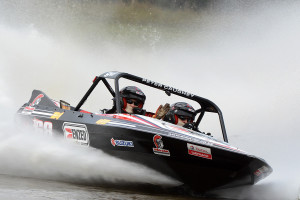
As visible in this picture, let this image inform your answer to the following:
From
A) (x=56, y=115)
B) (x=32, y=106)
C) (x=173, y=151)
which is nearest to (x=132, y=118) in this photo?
(x=173, y=151)

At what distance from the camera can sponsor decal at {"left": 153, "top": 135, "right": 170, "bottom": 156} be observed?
6527mm

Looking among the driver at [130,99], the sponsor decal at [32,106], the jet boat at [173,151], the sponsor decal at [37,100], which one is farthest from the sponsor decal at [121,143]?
the sponsor decal at [37,100]

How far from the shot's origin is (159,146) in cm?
656

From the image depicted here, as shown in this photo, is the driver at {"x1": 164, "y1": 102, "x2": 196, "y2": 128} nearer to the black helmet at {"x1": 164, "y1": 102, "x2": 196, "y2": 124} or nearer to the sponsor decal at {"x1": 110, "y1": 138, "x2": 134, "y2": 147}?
the black helmet at {"x1": 164, "y1": 102, "x2": 196, "y2": 124}

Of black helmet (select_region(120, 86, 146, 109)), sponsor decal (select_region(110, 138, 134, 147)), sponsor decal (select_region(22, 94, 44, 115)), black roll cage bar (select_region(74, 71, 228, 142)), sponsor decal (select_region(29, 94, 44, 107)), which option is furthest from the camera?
sponsor decal (select_region(29, 94, 44, 107))

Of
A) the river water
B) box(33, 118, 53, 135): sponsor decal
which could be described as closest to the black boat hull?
the river water

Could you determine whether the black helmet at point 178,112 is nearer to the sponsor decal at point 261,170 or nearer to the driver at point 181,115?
the driver at point 181,115

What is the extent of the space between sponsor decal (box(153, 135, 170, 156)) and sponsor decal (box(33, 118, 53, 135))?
237cm

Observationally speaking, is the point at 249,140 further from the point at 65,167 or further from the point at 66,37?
the point at 66,37

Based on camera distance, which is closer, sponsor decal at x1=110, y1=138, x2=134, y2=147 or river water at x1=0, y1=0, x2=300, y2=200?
sponsor decal at x1=110, y1=138, x2=134, y2=147

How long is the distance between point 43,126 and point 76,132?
1022 millimetres

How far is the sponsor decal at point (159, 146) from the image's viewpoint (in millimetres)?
6527

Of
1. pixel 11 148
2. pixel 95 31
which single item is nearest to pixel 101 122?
pixel 11 148

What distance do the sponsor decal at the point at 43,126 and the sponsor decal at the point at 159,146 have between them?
2370 millimetres
